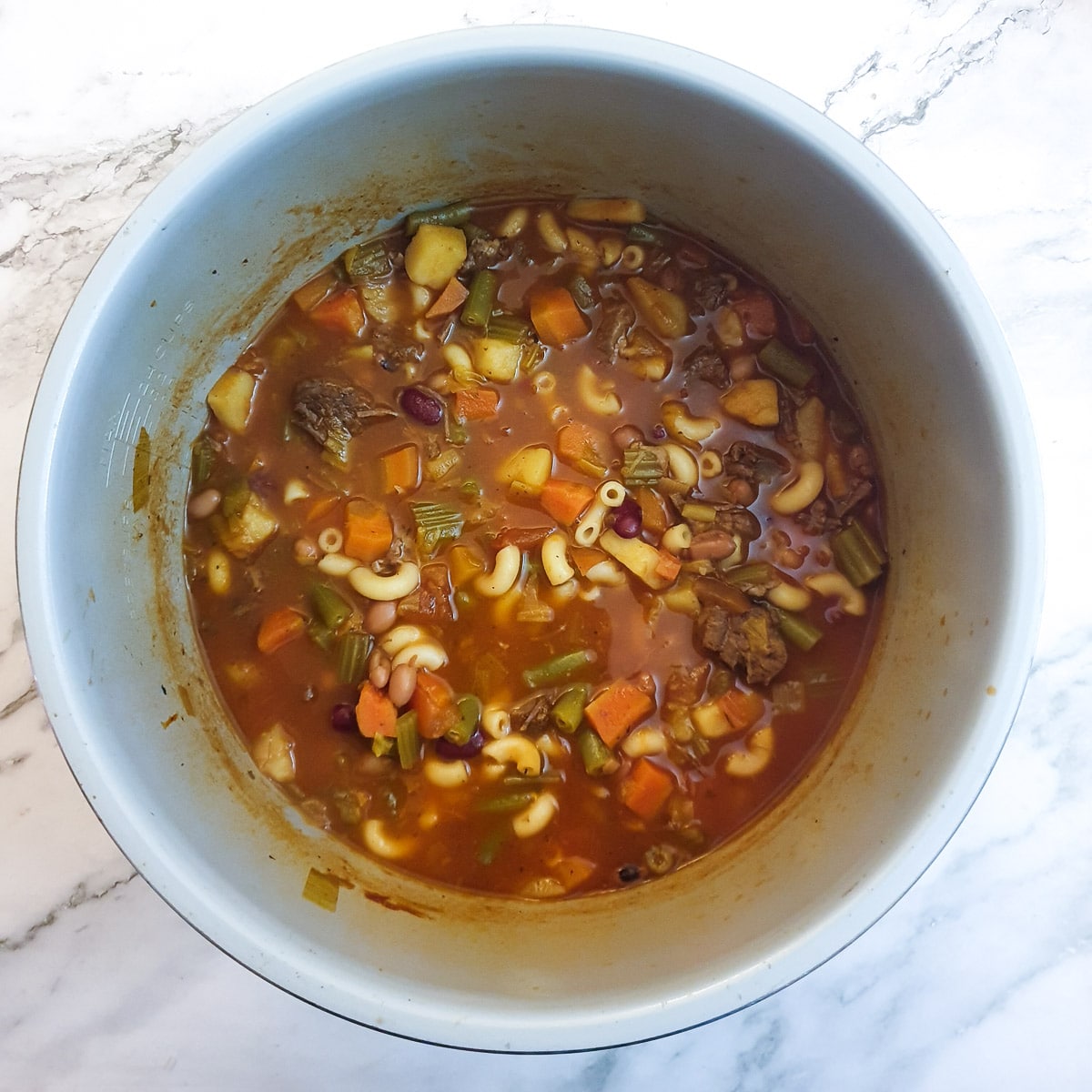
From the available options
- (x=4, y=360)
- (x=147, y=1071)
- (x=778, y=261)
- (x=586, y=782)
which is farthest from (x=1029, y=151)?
(x=147, y=1071)

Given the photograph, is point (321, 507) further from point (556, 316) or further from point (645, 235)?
point (645, 235)

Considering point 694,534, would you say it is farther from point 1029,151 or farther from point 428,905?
point 1029,151

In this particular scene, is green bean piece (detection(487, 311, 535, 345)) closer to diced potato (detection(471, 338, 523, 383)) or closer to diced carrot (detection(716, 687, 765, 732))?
diced potato (detection(471, 338, 523, 383))

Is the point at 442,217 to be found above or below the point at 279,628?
above

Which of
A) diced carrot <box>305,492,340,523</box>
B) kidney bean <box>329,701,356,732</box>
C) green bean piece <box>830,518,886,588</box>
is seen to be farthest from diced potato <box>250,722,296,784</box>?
green bean piece <box>830,518,886,588</box>

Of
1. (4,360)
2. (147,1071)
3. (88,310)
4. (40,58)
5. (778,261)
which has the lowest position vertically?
(147,1071)

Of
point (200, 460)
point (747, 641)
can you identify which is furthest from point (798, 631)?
point (200, 460)

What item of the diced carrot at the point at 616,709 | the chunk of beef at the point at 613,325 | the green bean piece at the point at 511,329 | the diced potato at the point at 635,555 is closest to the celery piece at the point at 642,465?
the diced potato at the point at 635,555
